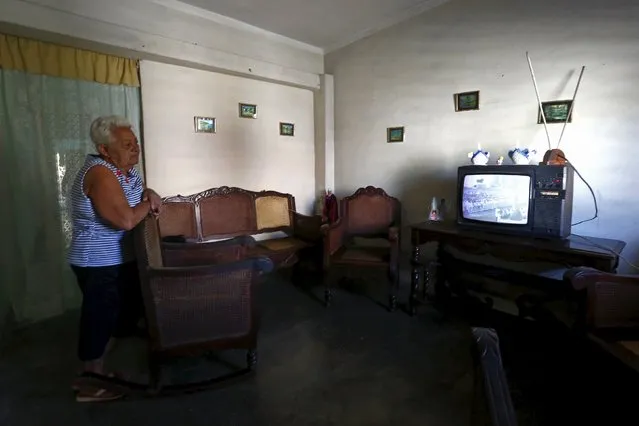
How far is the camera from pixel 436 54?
3230 mm

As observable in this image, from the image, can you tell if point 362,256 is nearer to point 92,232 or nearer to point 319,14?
point 92,232

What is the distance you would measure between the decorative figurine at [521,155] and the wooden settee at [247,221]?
1.68 m

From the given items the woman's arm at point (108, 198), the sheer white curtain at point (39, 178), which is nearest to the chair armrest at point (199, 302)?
the woman's arm at point (108, 198)

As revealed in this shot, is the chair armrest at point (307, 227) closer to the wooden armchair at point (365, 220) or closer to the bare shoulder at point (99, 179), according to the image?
the wooden armchair at point (365, 220)

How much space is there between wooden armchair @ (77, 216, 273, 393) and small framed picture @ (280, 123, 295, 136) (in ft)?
7.27

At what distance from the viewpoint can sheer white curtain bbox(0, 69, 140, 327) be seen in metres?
2.45

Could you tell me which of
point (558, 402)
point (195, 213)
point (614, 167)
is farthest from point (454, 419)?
point (195, 213)

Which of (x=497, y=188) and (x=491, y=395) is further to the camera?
(x=497, y=188)

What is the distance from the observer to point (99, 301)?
5.90ft

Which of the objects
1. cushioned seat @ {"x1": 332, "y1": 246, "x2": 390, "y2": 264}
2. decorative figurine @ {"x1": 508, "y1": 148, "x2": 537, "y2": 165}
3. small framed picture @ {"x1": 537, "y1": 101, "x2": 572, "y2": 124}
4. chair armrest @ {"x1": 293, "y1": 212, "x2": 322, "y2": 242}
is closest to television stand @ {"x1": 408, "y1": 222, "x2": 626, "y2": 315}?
Result: cushioned seat @ {"x1": 332, "y1": 246, "x2": 390, "y2": 264}

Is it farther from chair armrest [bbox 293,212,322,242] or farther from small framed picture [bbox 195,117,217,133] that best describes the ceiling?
chair armrest [bbox 293,212,322,242]

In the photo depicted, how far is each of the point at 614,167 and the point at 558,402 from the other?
5.21 ft

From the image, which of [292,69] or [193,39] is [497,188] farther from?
[193,39]

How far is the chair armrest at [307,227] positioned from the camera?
348 cm
